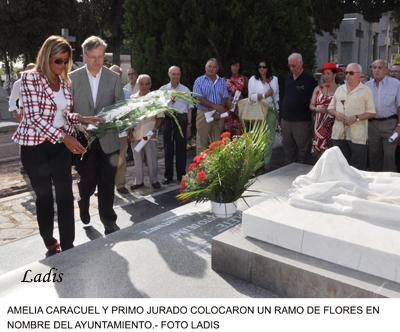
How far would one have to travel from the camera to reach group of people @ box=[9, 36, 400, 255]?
3420 millimetres

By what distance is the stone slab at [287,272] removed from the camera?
2.40 m

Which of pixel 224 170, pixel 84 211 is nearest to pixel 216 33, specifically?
pixel 84 211

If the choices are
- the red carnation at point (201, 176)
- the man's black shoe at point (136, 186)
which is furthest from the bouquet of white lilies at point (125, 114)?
the man's black shoe at point (136, 186)

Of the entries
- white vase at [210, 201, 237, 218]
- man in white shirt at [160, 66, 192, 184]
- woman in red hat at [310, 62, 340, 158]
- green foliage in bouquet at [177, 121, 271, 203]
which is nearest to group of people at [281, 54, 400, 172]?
woman in red hat at [310, 62, 340, 158]

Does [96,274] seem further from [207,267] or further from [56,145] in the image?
[56,145]

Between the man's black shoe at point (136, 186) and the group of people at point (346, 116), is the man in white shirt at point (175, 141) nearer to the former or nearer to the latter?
the man's black shoe at point (136, 186)

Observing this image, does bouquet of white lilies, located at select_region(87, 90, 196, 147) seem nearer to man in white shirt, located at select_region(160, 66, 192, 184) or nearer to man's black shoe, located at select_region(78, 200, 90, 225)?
man's black shoe, located at select_region(78, 200, 90, 225)

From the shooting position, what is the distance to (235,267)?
2.91 metres

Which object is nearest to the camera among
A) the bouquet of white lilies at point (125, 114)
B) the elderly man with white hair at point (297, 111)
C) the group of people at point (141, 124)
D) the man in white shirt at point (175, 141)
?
the group of people at point (141, 124)

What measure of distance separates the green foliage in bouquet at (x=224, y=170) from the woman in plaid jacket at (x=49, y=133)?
3.20 ft

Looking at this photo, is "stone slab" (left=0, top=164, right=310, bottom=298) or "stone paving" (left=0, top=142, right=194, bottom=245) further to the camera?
"stone paving" (left=0, top=142, right=194, bottom=245)

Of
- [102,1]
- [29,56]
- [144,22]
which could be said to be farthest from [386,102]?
[29,56]

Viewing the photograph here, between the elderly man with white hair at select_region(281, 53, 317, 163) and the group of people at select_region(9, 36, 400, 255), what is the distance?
14 millimetres

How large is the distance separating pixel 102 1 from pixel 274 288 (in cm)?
2595
